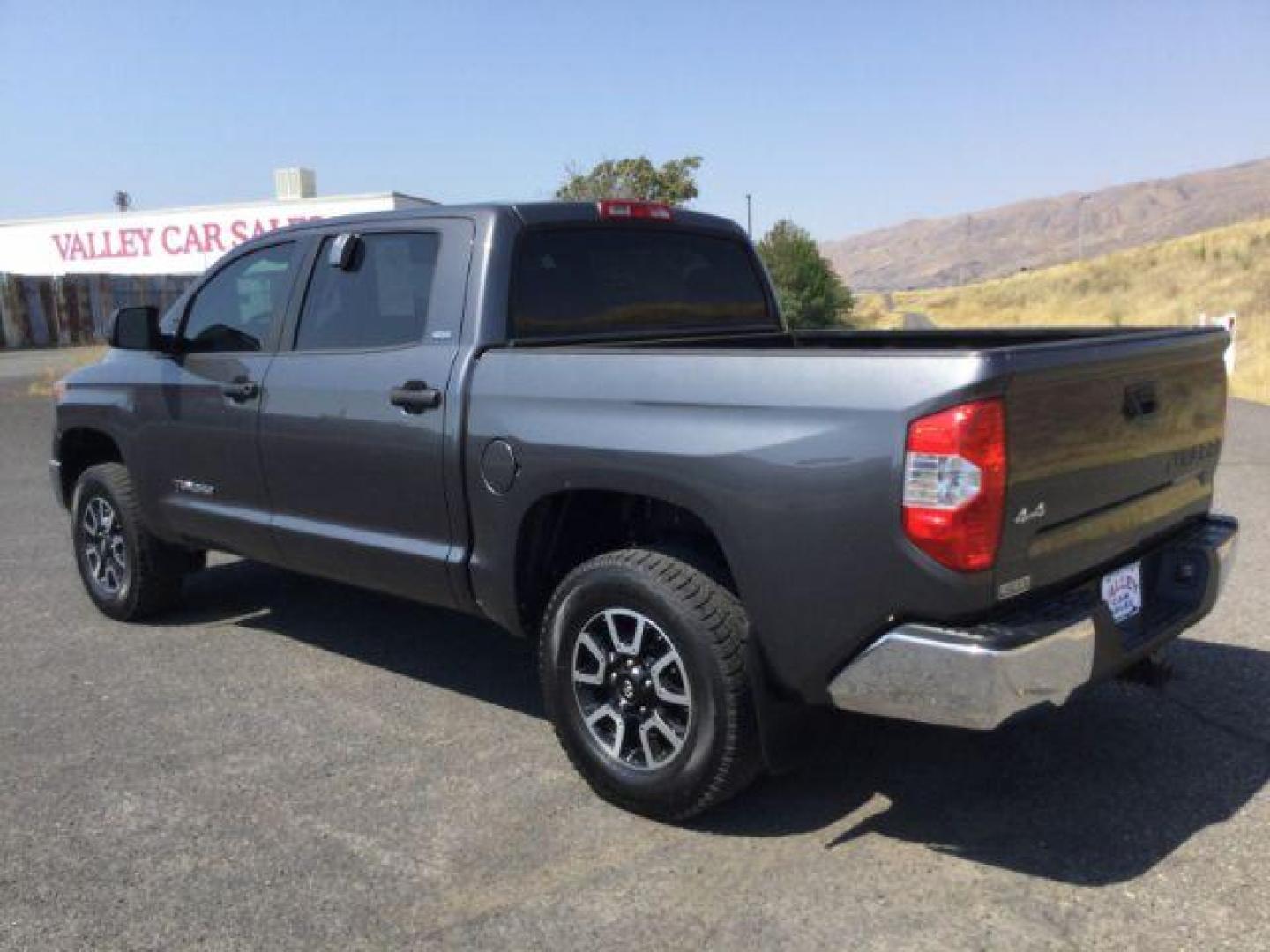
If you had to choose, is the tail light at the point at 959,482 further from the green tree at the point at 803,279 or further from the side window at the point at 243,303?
the green tree at the point at 803,279

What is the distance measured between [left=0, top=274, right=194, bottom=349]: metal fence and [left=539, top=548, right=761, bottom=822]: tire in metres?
33.0

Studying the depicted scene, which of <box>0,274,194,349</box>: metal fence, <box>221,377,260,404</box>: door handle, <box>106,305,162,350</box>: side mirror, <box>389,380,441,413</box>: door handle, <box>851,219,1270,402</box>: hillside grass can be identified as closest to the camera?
<box>389,380,441,413</box>: door handle

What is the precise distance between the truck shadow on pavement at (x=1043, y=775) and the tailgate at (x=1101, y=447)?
54 centimetres

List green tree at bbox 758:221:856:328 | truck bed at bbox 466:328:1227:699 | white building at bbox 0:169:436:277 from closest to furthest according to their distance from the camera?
1. truck bed at bbox 466:328:1227:699
2. white building at bbox 0:169:436:277
3. green tree at bbox 758:221:856:328

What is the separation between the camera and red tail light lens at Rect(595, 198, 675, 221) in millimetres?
4453

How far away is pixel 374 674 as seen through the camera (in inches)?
196

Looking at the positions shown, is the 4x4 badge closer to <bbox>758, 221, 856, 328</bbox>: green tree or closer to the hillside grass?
the hillside grass

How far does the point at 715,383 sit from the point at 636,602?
2.32 ft

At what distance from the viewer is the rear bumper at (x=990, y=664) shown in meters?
2.79

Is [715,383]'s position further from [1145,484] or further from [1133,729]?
[1133,729]

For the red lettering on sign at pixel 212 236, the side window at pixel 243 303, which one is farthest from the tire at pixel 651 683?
the red lettering on sign at pixel 212 236

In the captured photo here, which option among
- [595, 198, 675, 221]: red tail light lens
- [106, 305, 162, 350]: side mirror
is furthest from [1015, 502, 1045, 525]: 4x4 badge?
[106, 305, 162, 350]: side mirror

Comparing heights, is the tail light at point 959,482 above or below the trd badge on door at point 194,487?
above

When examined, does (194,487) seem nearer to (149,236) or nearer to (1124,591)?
(1124,591)
